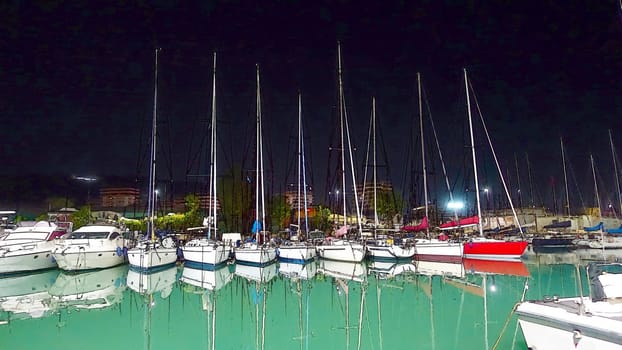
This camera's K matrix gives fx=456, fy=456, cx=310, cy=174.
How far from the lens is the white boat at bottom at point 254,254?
95.1 feet

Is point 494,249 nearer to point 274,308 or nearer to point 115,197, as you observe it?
point 274,308

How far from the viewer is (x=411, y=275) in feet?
79.8

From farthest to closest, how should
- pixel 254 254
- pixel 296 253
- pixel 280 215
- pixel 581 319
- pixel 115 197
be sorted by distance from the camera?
pixel 115 197 → pixel 280 215 → pixel 296 253 → pixel 254 254 → pixel 581 319

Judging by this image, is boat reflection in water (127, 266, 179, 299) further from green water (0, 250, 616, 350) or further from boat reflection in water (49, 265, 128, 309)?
boat reflection in water (49, 265, 128, 309)

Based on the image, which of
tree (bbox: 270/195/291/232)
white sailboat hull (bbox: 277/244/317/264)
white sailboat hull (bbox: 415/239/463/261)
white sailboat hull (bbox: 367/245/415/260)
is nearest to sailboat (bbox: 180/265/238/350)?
white sailboat hull (bbox: 277/244/317/264)

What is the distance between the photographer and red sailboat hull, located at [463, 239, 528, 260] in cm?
3042

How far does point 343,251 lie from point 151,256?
12.4 metres

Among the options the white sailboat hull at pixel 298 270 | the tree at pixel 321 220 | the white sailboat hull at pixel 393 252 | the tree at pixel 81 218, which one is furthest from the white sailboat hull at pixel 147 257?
the tree at pixel 321 220

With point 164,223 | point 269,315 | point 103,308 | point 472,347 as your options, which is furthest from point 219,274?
point 164,223

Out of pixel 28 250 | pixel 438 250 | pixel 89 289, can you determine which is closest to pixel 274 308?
pixel 89 289

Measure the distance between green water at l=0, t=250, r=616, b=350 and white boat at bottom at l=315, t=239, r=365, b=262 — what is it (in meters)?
4.25

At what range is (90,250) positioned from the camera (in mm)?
27125

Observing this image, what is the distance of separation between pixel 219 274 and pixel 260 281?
4110 mm

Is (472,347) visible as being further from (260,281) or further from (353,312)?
(260,281)
